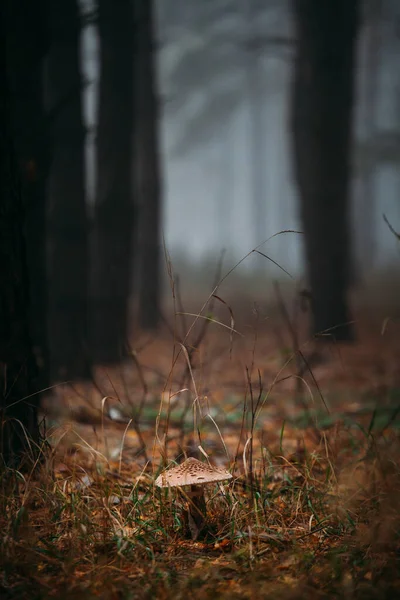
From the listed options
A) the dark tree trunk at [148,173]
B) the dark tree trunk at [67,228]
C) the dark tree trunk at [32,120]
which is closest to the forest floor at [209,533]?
the dark tree trunk at [32,120]

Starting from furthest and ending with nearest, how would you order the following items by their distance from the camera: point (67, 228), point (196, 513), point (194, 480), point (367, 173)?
1. point (367, 173)
2. point (67, 228)
3. point (196, 513)
4. point (194, 480)

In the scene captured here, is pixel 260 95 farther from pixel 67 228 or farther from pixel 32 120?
pixel 32 120

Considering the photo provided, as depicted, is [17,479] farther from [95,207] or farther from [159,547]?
[95,207]

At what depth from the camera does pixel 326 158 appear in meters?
7.95

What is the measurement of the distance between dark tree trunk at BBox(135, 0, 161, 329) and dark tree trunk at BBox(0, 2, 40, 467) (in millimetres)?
7909

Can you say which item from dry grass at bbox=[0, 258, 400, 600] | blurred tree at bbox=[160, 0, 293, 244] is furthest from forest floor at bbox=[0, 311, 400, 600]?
blurred tree at bbox=[160, 0, 293, 244]

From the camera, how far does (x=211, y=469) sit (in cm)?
213

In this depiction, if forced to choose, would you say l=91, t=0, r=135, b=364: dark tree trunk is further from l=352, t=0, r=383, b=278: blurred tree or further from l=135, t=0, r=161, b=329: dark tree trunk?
l=352, t=0, r=383, b=278: blurred tree

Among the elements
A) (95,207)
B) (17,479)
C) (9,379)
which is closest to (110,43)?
(95,207)

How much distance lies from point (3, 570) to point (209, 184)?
67.5 meters

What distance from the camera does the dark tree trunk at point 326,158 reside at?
313 inches

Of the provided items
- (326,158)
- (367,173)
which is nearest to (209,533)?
(326,158)

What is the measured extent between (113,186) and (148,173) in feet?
14.1

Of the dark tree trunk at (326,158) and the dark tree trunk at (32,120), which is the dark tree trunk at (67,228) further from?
the dark tree trunk at (326,158)
